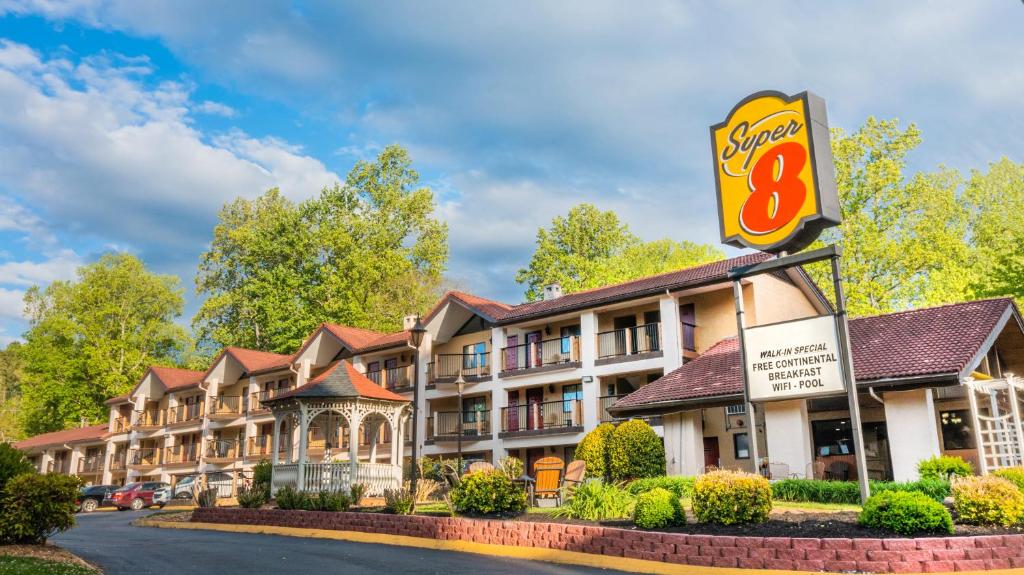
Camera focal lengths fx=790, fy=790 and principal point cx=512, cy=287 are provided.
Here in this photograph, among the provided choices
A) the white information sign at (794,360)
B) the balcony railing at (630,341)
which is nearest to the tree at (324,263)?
the balcony railing at (630,341)

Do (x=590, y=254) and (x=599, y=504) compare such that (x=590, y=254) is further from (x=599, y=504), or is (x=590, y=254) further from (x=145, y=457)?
(x=599, y=504)

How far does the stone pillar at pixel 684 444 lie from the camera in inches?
899

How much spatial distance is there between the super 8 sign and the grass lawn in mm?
11868

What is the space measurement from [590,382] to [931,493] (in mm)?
16634

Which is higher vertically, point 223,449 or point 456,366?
point 456,366

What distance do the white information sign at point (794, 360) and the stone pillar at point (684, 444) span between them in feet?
31.2

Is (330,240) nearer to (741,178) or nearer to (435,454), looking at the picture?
(435,454)

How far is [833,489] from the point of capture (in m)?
16.3

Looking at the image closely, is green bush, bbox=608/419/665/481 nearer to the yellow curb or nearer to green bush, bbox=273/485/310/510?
the yellow curb

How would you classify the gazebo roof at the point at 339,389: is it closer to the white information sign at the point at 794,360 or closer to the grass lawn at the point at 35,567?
the grass lawn at the point at 35,567

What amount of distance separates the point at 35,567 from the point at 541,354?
24.3m

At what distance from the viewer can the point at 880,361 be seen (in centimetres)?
1972

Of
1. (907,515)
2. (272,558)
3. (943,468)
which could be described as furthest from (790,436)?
(272,558)

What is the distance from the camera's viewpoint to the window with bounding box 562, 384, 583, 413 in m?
32.6
